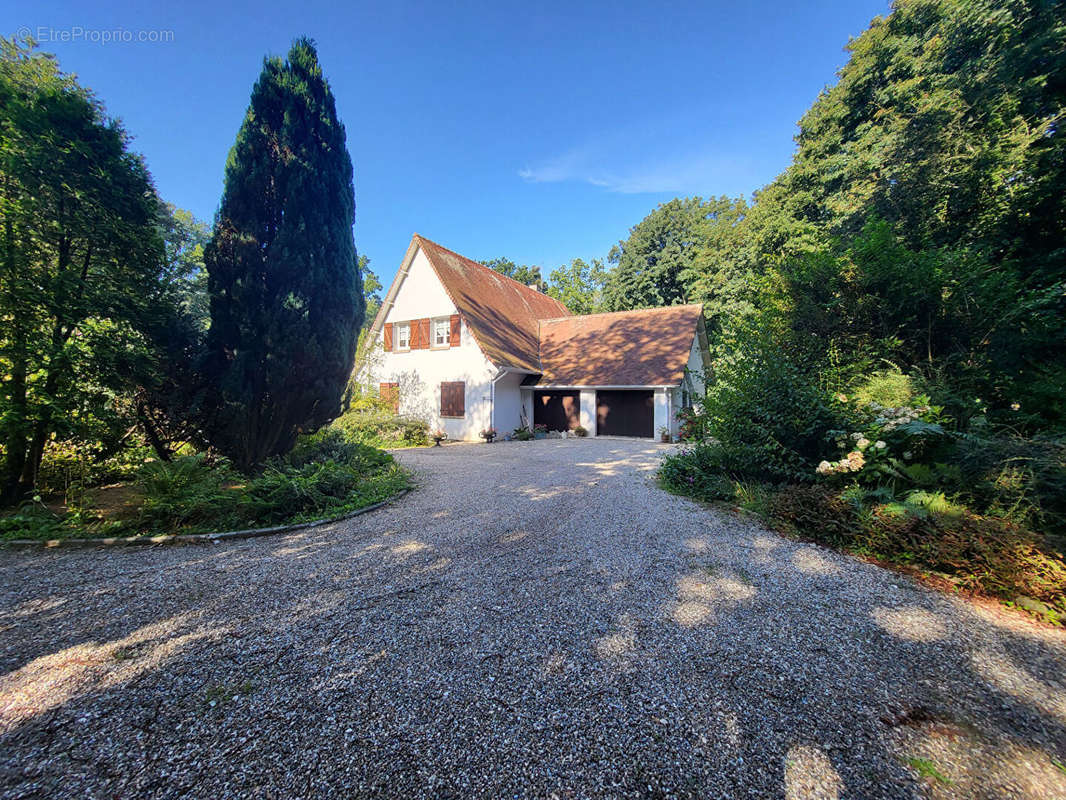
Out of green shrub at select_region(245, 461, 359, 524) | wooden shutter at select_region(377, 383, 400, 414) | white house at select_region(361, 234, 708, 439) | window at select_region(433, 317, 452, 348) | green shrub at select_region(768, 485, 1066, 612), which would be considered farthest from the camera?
wooden shutter at select_region(377, 383, 400, 414)

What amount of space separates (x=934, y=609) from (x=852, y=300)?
5673 mm

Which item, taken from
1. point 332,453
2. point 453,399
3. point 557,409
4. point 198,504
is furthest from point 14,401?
point 557,409

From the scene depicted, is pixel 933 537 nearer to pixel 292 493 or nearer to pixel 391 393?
pixel 292 493

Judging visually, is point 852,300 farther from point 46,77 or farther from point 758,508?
point 46,77

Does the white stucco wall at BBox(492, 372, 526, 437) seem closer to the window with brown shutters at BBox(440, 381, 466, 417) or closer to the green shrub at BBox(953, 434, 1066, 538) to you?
the window with brown shutters at BBox(440, 381, 466, 417)

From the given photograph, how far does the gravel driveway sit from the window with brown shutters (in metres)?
10.6

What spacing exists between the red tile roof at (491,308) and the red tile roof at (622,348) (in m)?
1.03

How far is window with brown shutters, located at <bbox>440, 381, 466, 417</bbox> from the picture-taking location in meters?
14.5

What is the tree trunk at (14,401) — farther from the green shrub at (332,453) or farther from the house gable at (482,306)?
the house gable at (482,306)

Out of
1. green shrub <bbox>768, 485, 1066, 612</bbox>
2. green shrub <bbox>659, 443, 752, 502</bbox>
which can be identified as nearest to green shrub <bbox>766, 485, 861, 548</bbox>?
green shrub <bbox>768, 485, 1066, 612</bbox>

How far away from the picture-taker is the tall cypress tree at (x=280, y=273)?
19.0 ft

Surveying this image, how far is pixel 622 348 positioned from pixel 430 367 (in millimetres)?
7902

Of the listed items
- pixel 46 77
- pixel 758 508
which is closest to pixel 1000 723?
pixel 758 508

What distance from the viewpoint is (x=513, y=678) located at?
2.18 meters
